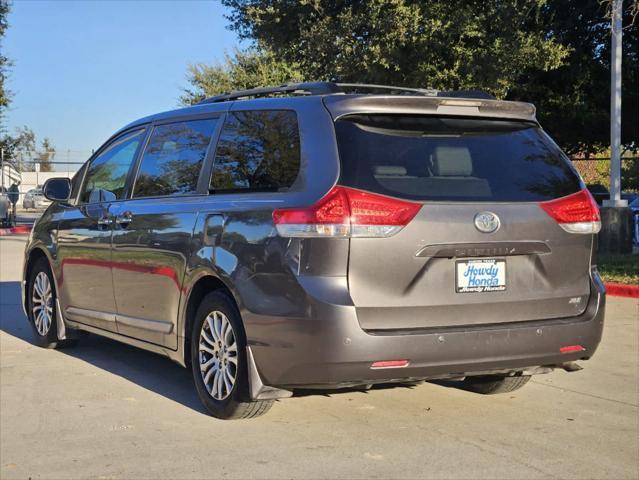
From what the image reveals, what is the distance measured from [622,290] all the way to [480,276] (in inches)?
295

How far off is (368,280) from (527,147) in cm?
143

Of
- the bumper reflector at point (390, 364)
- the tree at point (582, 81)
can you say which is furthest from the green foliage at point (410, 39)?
the bumper reflector at point (390, 364)

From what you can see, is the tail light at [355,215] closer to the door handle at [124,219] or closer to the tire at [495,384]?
the tire at [495,384]

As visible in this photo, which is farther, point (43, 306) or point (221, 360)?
point (43, 306)

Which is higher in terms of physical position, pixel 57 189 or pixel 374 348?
pixel 57 189

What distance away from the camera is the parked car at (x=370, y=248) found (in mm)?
4871

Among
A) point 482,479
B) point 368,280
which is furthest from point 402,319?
point 482,479

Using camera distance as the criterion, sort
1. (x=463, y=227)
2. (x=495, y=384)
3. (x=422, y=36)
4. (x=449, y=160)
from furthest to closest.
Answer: (x=422, y=36), (x=495, y=384), (x=449, y=160), (x=463, y=227)

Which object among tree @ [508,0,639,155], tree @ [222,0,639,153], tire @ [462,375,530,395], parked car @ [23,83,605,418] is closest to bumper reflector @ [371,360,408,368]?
parked car @ [23,83,605,418]

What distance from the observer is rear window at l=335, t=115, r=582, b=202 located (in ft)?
16.4

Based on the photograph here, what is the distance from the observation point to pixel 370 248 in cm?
486

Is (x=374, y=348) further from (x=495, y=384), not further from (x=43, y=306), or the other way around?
(x=43, y=306)

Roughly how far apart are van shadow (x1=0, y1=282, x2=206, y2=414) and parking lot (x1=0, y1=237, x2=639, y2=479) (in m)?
0.03

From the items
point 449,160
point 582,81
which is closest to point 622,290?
point 449,160
